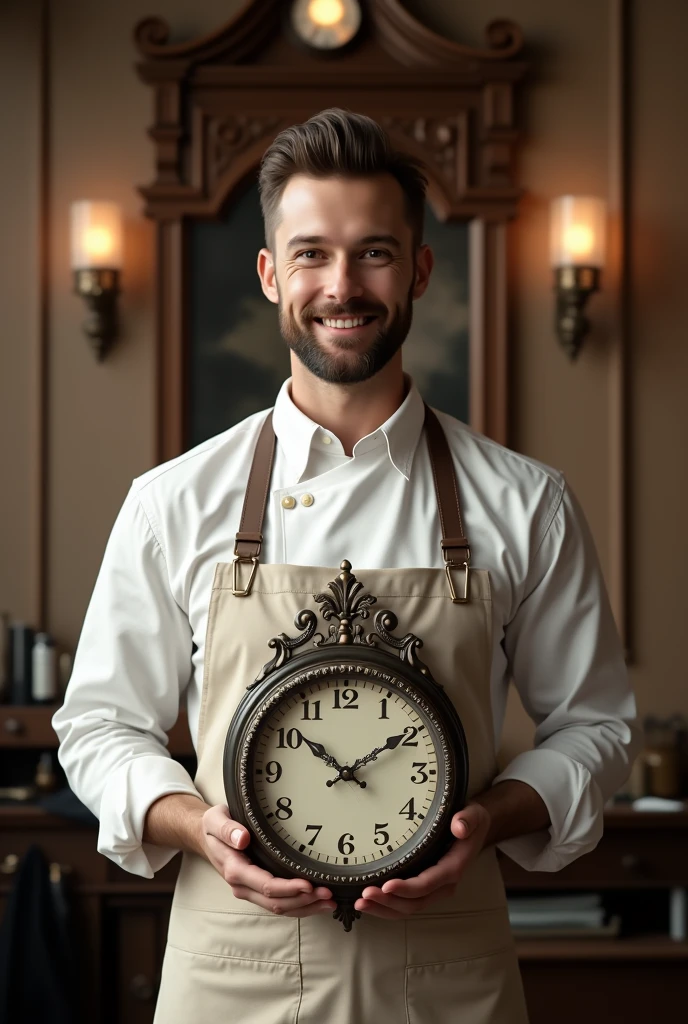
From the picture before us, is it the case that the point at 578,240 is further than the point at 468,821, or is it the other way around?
the point at 578,240

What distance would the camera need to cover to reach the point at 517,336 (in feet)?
11.7

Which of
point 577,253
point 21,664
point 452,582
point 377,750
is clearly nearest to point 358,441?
point 452,582

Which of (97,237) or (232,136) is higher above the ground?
(232,136)

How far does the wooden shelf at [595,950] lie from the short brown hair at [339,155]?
213cm

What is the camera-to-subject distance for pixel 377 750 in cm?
141

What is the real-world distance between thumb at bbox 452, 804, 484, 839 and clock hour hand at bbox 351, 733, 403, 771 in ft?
0.37

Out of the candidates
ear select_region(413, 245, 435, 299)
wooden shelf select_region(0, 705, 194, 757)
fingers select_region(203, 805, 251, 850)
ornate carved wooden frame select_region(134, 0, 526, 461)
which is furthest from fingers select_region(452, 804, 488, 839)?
ornate carved wooden frame select_region(134, 0, 526, 461)

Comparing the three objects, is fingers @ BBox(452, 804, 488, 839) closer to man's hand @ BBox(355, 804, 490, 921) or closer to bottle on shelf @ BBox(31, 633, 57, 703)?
man's hand @ BBox(355, 804, 490, 921)

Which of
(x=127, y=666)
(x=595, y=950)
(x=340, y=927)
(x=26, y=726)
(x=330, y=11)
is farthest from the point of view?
(x=330, y=11)

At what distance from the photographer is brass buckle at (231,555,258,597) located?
5.14ft

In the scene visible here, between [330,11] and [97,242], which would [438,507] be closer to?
[97,242]

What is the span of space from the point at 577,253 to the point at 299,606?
2225 mm

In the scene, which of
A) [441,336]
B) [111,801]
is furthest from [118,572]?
[441,336]

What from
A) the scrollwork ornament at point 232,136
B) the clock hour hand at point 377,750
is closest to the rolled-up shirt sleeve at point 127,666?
the clock hour hand at point 377,750
